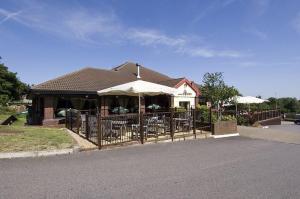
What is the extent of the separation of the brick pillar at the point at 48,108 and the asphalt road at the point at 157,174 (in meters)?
9.94

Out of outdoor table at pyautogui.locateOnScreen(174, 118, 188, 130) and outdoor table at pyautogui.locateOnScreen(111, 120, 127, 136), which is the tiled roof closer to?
outdoor table at pyautogui.locateOnScreen(174, 118, 188, 130)

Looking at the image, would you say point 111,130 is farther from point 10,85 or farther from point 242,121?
point 10,85

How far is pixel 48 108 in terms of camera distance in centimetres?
1853

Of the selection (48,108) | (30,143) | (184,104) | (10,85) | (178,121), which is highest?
(10,85)

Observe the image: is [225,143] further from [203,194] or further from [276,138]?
[203,194]

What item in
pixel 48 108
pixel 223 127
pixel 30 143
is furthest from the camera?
pixel 48 108

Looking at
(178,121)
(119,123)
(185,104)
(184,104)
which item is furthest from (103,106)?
(119,123)

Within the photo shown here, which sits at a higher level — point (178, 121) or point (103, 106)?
point (103, 106)

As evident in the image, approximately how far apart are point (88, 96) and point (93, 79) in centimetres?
317

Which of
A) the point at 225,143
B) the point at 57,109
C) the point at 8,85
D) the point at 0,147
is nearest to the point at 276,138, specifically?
the point at 225,143

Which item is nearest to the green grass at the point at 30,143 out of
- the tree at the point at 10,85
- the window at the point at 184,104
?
the window at the point at 184,104

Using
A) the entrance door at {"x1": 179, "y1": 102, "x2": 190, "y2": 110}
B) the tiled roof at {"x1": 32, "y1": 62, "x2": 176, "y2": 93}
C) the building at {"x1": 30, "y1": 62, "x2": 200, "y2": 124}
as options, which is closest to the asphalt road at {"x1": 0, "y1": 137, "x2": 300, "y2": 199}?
the building at {"x1": 30, "y1": 62, "x2": 200, "y2": 124}

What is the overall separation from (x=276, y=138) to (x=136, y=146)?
738 centimetres

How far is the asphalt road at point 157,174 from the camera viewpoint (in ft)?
18.6
